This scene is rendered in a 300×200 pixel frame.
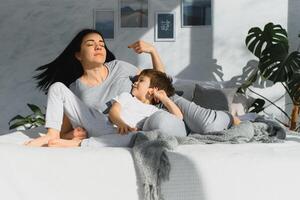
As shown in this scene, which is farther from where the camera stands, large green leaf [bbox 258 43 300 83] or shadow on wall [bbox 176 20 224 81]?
shadow on wall [bbox 176 20 224 81]

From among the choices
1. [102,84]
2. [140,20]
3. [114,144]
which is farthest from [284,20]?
[114,144]

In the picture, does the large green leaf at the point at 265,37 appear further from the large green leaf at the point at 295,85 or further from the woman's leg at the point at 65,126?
the woman's leg at the point at 65,126

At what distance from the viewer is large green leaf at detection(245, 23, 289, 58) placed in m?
4.77

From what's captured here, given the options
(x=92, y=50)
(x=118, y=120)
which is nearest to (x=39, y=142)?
(x=118, y=120)

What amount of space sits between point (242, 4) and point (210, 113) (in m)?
2.63

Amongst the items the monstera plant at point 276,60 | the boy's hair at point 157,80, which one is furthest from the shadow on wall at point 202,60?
the boy's hair at point 157,80

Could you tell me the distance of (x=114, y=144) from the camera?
261cm

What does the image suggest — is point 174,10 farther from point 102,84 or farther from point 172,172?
point 172,172

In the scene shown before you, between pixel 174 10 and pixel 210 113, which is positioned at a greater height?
pixel 174 10

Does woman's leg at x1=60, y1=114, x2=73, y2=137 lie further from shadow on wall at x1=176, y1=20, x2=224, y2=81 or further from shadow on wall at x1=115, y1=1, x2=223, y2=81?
shadow on wall at x1=176, y1=20, x2=224, y2=81

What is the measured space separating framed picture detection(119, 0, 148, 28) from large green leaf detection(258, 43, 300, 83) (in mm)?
1338

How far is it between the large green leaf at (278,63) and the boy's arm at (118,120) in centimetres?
216

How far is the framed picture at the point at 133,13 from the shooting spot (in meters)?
5.29

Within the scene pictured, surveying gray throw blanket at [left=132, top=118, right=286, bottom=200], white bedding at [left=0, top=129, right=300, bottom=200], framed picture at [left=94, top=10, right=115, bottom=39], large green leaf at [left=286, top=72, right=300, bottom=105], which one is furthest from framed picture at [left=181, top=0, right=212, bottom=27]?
white bedding at [left=0, top=129, right=300, bottom=200]
